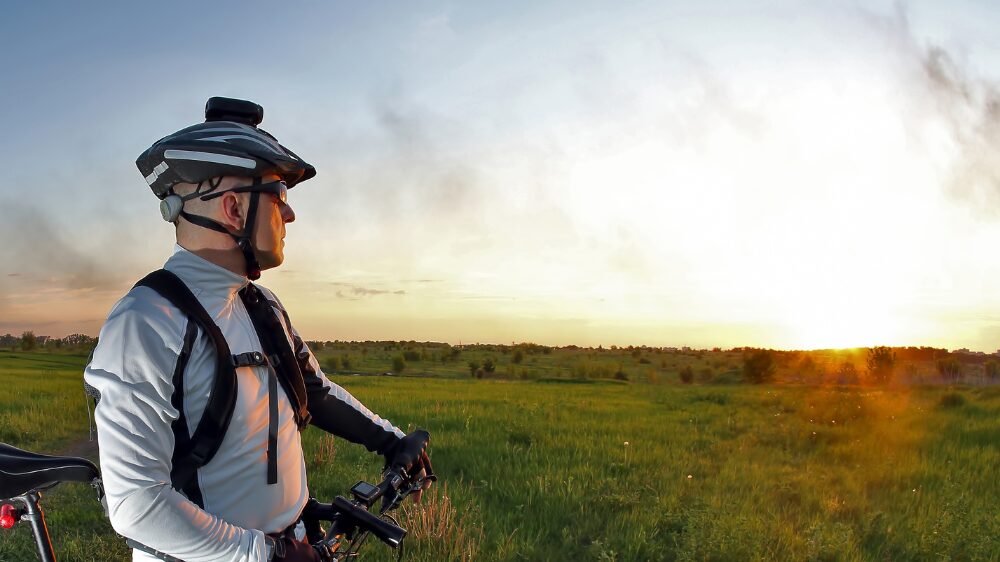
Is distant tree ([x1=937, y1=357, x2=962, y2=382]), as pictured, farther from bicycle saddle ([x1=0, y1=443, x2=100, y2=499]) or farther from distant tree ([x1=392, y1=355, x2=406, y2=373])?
bicycle saddle ([x1=0, y1=443, x2=100, y2=499])

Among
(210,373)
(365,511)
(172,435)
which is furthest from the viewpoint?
(365,511)

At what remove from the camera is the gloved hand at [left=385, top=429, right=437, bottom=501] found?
3639 mm

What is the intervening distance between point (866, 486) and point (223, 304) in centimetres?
1023

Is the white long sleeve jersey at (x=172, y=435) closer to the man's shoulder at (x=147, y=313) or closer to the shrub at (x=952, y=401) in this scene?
the man's shoulder at (x=147, y=313)

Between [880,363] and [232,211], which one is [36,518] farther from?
[880,363]

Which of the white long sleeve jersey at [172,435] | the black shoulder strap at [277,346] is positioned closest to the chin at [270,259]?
the white long sleeve jersey at [172,435]

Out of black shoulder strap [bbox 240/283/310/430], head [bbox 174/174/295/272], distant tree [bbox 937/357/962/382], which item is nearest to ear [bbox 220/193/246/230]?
head [bbox 174/174/295/272]

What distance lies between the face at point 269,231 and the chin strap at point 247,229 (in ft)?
0.05

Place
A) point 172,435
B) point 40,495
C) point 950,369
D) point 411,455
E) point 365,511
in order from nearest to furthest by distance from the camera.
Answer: point 172,435
point 40,495
point 365,511
point 411,455
point 950,369

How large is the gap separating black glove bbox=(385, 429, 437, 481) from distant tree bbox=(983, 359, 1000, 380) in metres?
33.1

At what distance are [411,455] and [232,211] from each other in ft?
5.00

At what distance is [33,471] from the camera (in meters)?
2.91

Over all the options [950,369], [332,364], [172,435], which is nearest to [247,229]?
[172,435]

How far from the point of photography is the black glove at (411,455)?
143 inches
